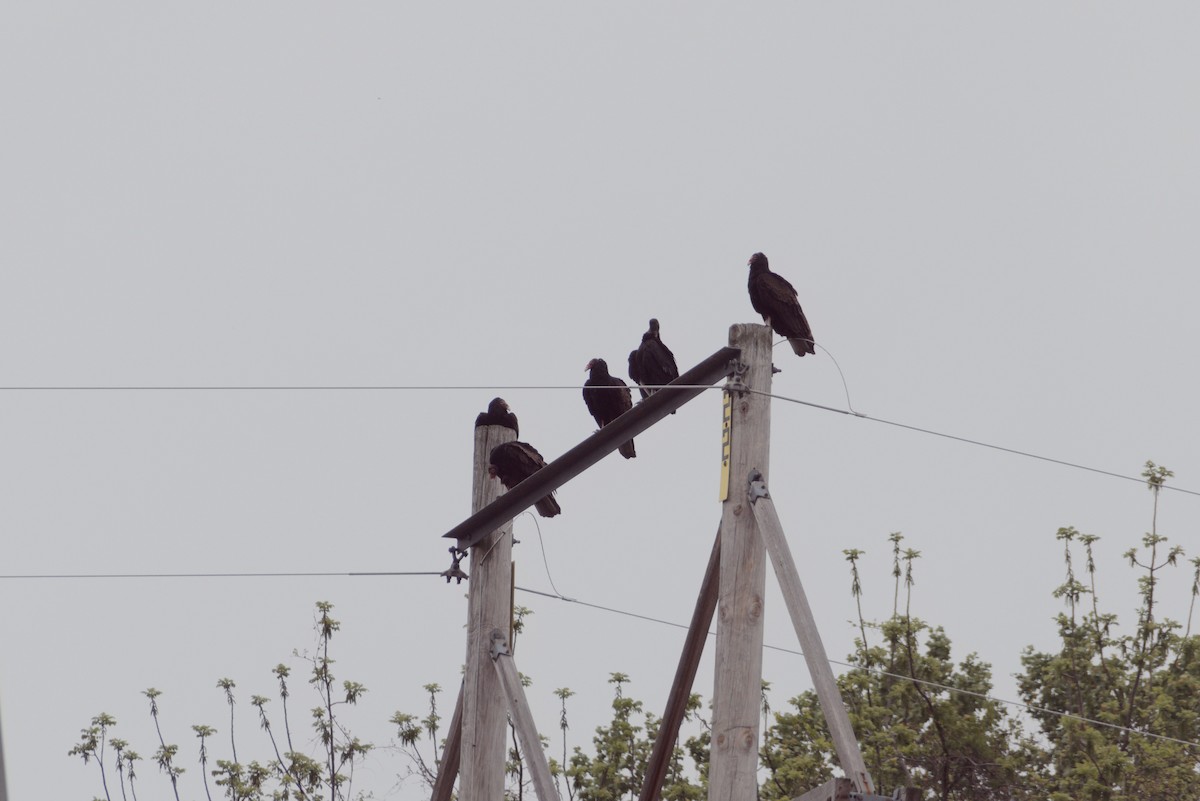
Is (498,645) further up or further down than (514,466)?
further down

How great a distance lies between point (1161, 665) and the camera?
1705 centimetres

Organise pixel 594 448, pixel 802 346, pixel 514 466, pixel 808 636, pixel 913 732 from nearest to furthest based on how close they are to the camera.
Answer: pixel 808 636, pixel 594 448, pixel 514 466, pixel 802 346, pixel 913 732

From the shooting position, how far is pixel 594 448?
7059 millimetres

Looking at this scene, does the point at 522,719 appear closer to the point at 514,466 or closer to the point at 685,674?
the point at 685,674

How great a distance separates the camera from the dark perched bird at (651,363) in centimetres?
941

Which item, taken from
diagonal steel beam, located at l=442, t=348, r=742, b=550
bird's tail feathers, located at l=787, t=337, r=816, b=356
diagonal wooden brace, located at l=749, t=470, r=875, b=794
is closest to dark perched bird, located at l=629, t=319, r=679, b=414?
bird's tail feathers, located at l=787, t=337, r=816, b=356

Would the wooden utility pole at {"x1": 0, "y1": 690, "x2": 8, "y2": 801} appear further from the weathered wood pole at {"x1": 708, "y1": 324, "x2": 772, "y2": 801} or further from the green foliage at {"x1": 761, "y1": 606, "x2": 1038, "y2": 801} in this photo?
the green foliage at {"x1": 761, "y1": 606, "x2": 1038, "y2": 801}

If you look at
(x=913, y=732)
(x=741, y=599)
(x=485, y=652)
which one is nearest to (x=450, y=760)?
(x=485, y=652)

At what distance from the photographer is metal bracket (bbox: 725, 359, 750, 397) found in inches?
244

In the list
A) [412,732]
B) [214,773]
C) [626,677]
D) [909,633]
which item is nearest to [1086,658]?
[909,633]

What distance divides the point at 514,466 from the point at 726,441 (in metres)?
1.79

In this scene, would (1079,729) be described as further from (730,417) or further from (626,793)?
(730,417)

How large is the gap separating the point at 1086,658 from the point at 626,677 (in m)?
4.77

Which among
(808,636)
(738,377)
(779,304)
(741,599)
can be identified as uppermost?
(779,304)
